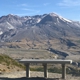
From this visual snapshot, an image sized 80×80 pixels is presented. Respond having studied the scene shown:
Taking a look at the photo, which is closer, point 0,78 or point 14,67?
point 0,78

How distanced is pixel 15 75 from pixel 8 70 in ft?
14.3

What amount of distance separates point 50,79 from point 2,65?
40.9 feet

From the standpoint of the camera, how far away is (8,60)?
43.8 m

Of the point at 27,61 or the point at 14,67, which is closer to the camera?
the point at 27,61

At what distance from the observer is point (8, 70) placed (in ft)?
124

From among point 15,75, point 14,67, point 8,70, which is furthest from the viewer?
point 14,67

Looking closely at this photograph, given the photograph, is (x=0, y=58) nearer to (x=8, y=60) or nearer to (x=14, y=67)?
(x=8, y=60)

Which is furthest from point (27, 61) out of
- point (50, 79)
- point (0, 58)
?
point (0, 58)

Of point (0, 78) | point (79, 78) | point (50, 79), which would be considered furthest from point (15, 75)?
point (79, 78)

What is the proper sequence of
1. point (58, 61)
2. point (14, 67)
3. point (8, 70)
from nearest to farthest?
1. point (58, 61)
2. point (8, 70)
3. point (14, 67)

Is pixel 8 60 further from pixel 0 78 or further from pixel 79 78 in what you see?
pixel 79 78

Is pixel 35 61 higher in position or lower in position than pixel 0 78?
higher

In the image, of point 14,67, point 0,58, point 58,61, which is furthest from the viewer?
point 0,58

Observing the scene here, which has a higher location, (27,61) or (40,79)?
(27,61)
